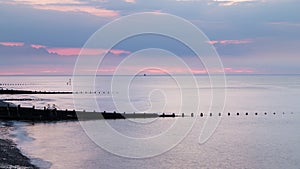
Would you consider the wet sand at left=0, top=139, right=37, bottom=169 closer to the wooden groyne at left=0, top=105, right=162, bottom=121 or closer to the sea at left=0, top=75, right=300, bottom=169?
the sea at left=0, top=75, right=300, bottom=169

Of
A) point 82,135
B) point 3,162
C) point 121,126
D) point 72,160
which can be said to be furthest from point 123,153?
point 121,126

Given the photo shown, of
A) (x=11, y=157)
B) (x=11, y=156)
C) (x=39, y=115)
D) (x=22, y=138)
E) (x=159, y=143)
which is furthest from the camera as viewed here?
(x=39, y=115)

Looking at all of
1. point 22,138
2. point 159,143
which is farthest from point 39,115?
point 159,143

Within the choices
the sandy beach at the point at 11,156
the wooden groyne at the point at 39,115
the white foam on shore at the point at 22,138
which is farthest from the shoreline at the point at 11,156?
the wooden groyne at the point at 39,115

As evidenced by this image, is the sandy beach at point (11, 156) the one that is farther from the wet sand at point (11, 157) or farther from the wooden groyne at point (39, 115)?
A: the wooden groyne at point (39, 115)

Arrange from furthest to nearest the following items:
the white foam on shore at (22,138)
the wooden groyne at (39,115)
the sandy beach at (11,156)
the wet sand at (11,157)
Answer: the wooden groyne at (39,115)
the white foam on shore at (22,138)
the sandy beach at (11,156)
the wet sand at (11,157)

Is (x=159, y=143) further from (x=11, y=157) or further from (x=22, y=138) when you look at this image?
(x=11, y=157)

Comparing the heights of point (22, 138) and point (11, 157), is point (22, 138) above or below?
above

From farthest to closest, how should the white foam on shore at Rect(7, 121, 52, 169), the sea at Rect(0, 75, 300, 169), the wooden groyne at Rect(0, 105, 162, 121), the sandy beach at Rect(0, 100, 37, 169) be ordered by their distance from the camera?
1. the wooden groyne at Rect(0, 105, 162, 121)
2. the sea at Rect(0, 75, 300, 169)
3. the white foam on shore at Rect(7, 121, 52, 169)
4. the sandy beach at Rect(0, 100, 37, 169)

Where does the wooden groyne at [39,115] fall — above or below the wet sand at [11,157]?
above

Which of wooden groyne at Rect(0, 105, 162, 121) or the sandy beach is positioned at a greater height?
wooden groyne at Rect(0, 105, 162, 121)

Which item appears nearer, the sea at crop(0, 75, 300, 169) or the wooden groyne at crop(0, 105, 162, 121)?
the sea at crop(0, 75, 300, 169)

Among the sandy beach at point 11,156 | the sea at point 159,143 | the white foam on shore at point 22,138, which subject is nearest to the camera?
the sandy beach at point 11,156

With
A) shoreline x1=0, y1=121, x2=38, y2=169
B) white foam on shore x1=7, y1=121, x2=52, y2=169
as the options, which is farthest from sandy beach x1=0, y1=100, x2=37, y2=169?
white foam on shore x1=7, y1=121, x2=52, y2=169
